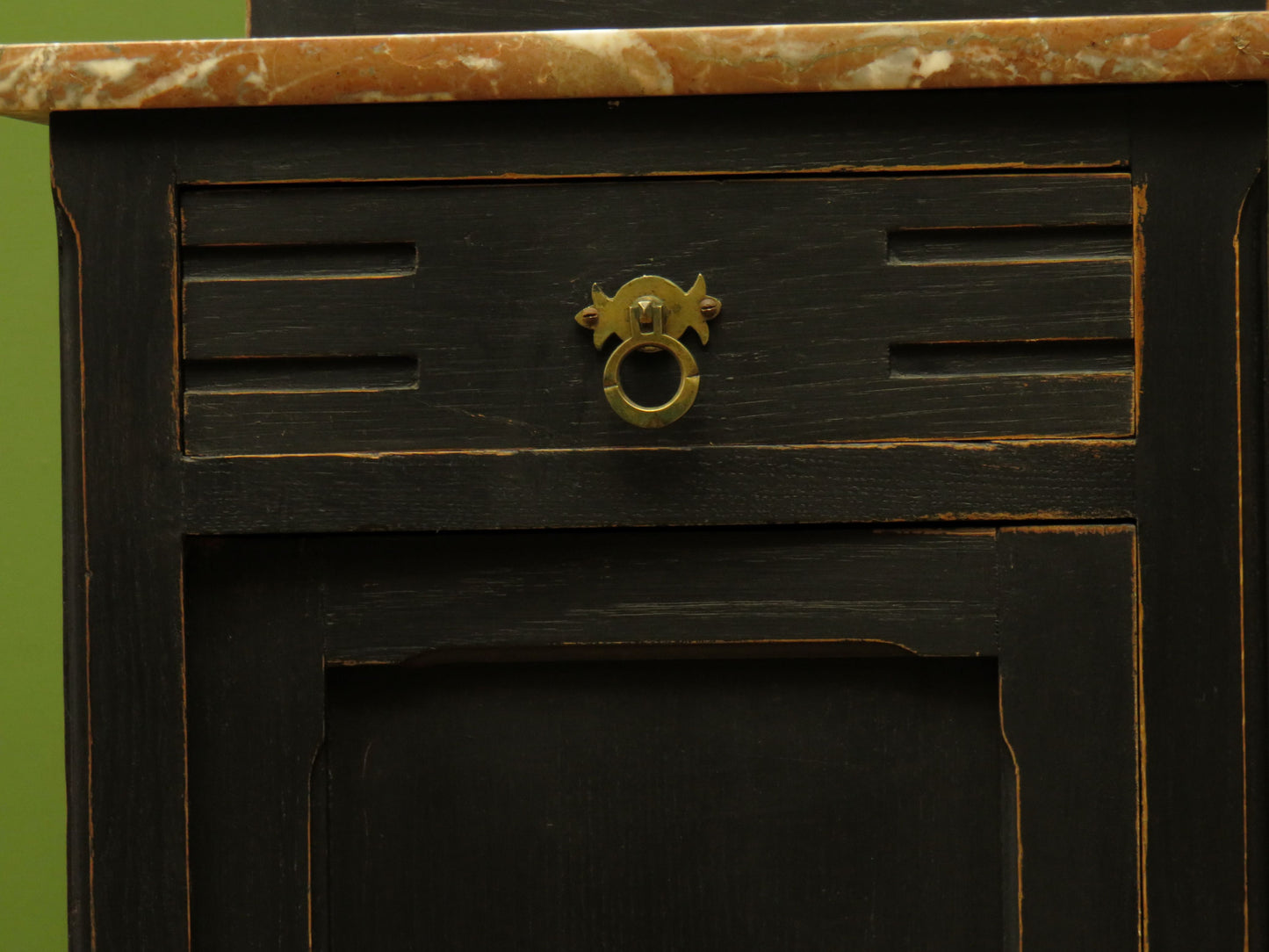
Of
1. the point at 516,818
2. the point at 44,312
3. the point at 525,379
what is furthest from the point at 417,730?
the point at 44,312

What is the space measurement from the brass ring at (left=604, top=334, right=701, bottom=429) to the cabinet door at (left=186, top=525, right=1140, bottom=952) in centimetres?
6

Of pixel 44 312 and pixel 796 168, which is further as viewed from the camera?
pixel 44 312

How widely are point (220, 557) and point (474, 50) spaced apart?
26 cm

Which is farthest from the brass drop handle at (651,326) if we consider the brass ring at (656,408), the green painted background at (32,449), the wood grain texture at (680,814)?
the green painted background at (32,449)

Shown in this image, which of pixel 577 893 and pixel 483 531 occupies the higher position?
pixel 483 531

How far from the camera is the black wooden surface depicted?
0.53 meters

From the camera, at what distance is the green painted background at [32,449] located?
95cm

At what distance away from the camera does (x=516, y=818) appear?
0.52 meters

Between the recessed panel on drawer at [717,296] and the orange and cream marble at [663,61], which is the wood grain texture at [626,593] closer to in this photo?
the recessed panel on drawer at [717,296]

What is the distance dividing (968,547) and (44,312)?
83 cm

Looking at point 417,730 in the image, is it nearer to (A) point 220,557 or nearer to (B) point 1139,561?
(A) point 220,557

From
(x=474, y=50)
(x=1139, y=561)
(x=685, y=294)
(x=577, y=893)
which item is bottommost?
(x=577, y=893)

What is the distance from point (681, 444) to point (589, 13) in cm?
22

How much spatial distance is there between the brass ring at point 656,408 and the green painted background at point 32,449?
683 mm
